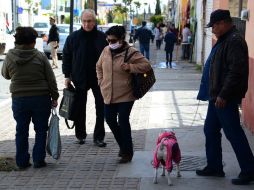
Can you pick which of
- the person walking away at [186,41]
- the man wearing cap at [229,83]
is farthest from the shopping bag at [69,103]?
the person walking away at [186,41]

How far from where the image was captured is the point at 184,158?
23.5 feet

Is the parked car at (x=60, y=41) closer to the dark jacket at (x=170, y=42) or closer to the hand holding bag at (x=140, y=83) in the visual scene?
the dark jacket at (x=170, y=42)

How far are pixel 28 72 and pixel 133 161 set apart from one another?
169 centimetres

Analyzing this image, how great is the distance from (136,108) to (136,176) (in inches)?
211

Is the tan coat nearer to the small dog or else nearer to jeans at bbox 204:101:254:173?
the small dog

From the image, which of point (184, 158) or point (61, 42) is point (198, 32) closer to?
point (61, 42)

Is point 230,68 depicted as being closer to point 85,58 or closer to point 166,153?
point 166,153

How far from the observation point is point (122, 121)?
675 centimetres

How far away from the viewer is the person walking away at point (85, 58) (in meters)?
7.68

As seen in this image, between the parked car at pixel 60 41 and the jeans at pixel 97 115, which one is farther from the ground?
the jeans at pixel 97 115

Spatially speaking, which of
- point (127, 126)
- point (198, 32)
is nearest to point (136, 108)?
point (127, 126)

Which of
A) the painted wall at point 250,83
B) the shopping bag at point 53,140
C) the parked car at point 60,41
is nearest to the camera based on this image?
the shopping bag at point 53,140

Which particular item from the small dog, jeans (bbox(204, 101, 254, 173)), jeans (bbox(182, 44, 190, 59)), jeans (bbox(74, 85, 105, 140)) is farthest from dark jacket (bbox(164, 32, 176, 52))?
the small dog

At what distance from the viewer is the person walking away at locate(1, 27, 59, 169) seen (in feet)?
21.5
